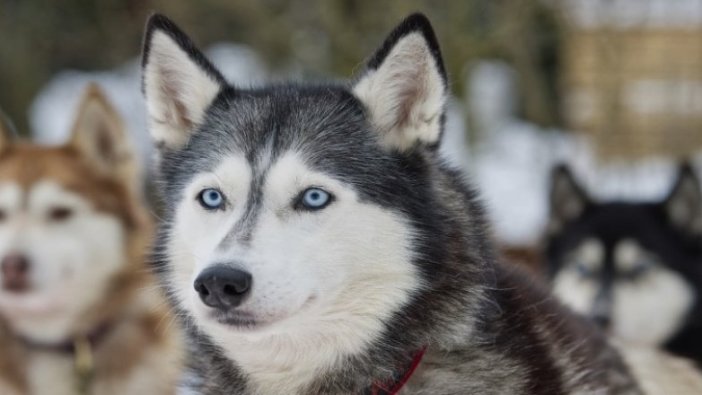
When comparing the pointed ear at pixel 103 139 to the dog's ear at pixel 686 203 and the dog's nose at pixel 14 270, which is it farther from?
the dog's ear at pixel 686 203

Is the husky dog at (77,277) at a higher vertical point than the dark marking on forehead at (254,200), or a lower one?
lower

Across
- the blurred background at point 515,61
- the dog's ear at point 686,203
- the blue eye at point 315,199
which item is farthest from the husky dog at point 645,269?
the blue eye at point 315,199

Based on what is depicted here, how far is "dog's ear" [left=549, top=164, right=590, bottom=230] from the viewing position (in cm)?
593

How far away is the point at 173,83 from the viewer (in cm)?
342

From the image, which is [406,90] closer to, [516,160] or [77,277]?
[77,277]

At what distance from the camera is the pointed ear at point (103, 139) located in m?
5.53

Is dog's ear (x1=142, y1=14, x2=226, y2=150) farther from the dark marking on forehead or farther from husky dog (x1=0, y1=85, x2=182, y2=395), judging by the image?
husky dog (x1=0, y1=85, x2=182, y2=395)

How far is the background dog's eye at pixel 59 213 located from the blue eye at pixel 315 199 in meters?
2.61

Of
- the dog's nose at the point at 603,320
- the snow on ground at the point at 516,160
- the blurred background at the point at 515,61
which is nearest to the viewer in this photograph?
the dog's nose at the point at 603,320

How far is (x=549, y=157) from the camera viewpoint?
9.90 m

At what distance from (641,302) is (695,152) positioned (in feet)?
16.7

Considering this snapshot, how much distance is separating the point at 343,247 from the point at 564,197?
10.9ft

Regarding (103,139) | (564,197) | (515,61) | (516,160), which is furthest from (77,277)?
(516,160)

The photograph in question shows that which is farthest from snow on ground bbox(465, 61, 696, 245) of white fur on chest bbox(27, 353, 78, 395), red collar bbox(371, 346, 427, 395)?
red collar bbox(371, 346, 427, 395)
